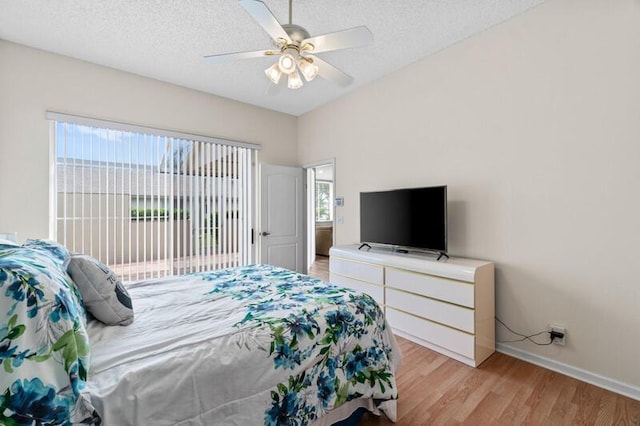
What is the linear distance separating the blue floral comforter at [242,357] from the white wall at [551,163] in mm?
1441

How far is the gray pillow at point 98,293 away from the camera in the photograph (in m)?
1.36

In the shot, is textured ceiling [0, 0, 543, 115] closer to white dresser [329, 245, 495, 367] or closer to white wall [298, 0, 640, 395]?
white wall [298, 0, 640, 395]

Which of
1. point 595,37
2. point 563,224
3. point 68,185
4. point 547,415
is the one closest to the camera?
point 547,415

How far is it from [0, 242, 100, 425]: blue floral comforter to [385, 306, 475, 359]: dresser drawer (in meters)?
2.38

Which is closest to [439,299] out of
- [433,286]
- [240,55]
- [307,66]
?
[433,286]

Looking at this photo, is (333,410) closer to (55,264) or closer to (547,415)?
(547,415)

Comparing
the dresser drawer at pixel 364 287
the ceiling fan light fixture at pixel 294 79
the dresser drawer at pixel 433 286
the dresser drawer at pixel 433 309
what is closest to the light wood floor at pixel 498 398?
the dresser drawer at pixel 433 309

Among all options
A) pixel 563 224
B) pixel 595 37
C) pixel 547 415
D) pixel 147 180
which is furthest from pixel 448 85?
pixel 147 180

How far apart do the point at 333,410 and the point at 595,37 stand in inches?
120

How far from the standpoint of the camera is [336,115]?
4.17 meters

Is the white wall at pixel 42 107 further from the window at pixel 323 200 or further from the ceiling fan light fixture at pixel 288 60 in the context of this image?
the window at pixel 323 200

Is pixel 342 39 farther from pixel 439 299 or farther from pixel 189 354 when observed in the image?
pixel 439 299

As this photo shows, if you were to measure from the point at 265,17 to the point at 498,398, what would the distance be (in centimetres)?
280

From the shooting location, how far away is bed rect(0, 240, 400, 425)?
0.83 m
